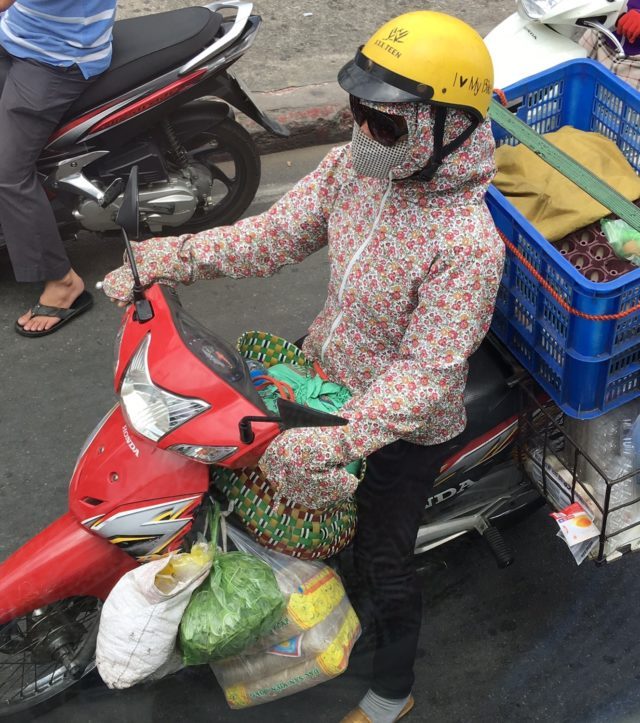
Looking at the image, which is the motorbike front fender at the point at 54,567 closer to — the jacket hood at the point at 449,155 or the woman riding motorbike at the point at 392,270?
the woman riding motorbike at the point at 392,270

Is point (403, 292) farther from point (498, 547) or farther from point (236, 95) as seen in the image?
point (236, 95)

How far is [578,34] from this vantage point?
3646mm

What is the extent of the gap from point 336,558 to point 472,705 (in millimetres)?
607

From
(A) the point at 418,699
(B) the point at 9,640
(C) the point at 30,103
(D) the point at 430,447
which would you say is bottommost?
(A) the point at 418,699

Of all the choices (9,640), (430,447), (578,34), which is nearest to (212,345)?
(430,447)

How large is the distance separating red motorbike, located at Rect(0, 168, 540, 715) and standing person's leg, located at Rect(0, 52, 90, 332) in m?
1.47

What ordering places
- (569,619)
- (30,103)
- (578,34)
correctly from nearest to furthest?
(569,619), (30,103), (578,34)

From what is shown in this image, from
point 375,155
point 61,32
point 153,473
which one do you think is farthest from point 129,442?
point 61,32

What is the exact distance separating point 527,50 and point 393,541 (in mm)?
2069

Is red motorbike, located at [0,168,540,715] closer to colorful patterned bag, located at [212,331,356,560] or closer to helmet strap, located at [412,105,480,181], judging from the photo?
colorful patterned bag, located at [212,331,356,560]

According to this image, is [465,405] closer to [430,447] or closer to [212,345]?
[430,447]

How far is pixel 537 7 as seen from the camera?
139 inches

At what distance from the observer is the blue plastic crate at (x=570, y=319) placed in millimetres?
2135

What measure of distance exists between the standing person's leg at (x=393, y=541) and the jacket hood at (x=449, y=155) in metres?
0.66
